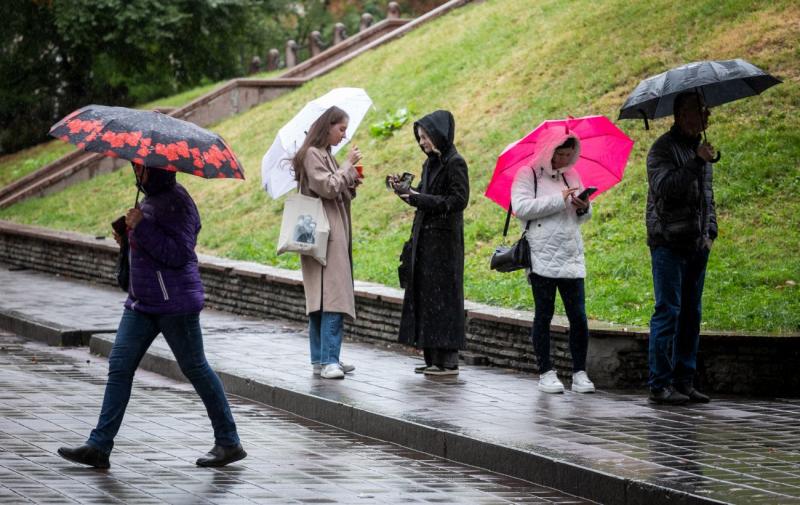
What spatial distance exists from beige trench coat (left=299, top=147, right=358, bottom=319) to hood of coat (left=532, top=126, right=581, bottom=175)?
1507 mm

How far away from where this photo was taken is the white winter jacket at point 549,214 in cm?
1016

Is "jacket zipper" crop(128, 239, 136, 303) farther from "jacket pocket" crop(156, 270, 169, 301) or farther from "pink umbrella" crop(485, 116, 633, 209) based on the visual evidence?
"pink umbrella" crop(485, 116, 633, 209)

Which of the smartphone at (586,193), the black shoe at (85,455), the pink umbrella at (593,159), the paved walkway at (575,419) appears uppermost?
the pink umbrella at (593,159)

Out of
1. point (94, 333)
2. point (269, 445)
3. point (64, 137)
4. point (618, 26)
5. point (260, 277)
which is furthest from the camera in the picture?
point (618, 26)

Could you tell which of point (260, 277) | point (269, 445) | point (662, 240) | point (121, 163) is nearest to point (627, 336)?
point (662, 240)

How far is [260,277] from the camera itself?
15445 mm

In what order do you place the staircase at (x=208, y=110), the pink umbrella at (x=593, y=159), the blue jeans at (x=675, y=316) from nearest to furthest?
the blue jeans at (x=675, y=316) → the pink umbrella at (x=593, y=159) → the staircase at (x=208, y=110)

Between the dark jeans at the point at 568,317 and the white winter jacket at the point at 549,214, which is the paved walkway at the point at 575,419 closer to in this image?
the dark jeans at the point at 568,317

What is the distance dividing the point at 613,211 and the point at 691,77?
17.7ft

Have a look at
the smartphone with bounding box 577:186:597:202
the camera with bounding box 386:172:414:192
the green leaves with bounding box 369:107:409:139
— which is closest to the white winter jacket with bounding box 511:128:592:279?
the smartphone with bounding box 577:186:597:202

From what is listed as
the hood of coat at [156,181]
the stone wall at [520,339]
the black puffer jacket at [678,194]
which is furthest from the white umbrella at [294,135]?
the hood of coat at [156,181]

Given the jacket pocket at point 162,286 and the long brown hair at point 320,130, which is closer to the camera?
the jacket pocket at point 162,286

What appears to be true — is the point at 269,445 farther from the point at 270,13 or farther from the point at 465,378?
the point at 270,13

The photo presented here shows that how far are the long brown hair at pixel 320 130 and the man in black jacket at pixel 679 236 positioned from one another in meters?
2.54
